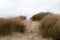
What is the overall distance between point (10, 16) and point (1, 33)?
89.4 inches

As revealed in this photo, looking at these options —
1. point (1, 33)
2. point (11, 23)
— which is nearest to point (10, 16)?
point (11, 23)

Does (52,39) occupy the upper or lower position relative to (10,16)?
lower

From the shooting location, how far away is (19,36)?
13547mm

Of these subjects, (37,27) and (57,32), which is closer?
(57,32)

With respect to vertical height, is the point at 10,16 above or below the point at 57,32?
above

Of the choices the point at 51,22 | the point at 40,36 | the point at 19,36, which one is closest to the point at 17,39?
the point at 19,36

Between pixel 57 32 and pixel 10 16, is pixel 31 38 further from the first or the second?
pixel 10 16

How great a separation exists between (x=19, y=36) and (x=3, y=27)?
3.54 feet

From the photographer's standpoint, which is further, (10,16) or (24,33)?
(10,16)

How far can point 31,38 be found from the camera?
13.4m

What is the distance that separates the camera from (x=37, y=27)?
15336 millimetres

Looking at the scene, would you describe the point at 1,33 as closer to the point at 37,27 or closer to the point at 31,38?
the point at 31,38

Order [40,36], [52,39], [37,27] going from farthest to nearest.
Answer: [37,27] → [40,36] → [52,39]

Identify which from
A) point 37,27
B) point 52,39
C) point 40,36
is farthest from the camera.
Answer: point 37,27
